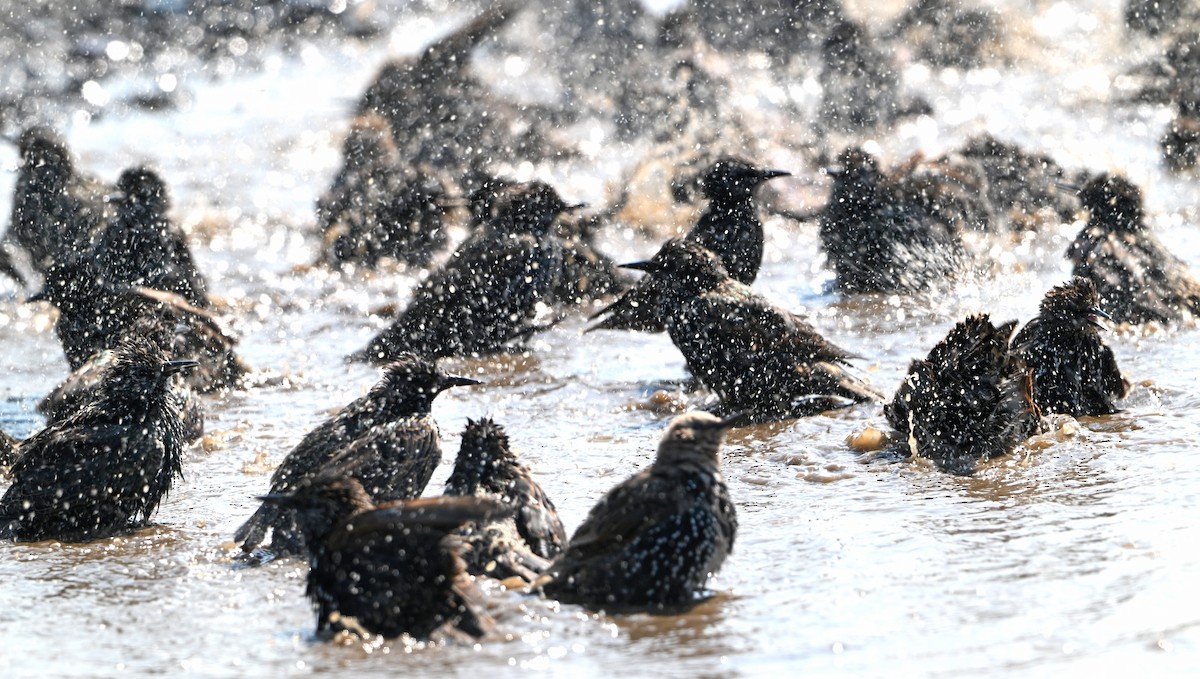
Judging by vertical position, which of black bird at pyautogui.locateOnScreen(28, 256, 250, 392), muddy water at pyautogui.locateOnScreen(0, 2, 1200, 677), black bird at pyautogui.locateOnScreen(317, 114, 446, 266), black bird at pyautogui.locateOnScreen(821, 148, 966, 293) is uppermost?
black bird at pyautogui.locateOnScreen(317, 114, 446, 266)

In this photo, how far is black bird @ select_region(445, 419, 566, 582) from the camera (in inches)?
190

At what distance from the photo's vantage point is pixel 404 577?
167 inches

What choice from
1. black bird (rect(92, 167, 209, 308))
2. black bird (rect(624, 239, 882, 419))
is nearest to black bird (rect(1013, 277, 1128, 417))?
black bird (rect(624, 239, 882, 419))

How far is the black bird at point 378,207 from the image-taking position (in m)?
11.8

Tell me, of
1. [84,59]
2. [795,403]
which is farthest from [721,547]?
[84,59]

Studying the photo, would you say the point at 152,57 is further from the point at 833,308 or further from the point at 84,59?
the point at 833,308

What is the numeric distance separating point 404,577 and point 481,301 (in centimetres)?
495

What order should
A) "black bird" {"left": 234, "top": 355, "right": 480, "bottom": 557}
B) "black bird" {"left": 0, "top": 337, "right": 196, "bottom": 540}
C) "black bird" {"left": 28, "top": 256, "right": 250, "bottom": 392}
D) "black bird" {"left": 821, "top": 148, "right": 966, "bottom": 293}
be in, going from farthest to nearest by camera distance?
"black bird" {"left": 821, "top": 148, "right": 966, "bottom": 293}, "black bird" {"left": 28, "top": 256, "right": 250, "bottom": 392}, "black bird" {"left": 0, "top": 337, "right": 196, "bottom": 540}, "black bird" {"left": 234, "top": 355, "right": 480, "bottom": 557}

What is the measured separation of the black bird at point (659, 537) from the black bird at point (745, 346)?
2.48 m

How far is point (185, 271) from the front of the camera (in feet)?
31.3

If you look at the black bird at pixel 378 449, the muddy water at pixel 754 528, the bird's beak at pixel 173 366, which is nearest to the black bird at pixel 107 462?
the bird's beak at pixel 173 366

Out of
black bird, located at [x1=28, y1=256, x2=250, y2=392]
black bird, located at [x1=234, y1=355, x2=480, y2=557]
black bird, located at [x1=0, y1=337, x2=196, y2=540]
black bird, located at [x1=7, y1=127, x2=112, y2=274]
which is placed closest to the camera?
black bird, located at [x1=234, y1=355, x2=480, y2=557]

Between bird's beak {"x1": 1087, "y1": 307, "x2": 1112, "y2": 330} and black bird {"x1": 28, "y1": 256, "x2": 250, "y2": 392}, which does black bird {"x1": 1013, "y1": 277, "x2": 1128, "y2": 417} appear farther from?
black bird {"x1": 28, "y1": 256, "x2": 250, "y2": 392}

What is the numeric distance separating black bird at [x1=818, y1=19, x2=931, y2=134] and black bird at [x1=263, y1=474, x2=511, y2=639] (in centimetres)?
1185
